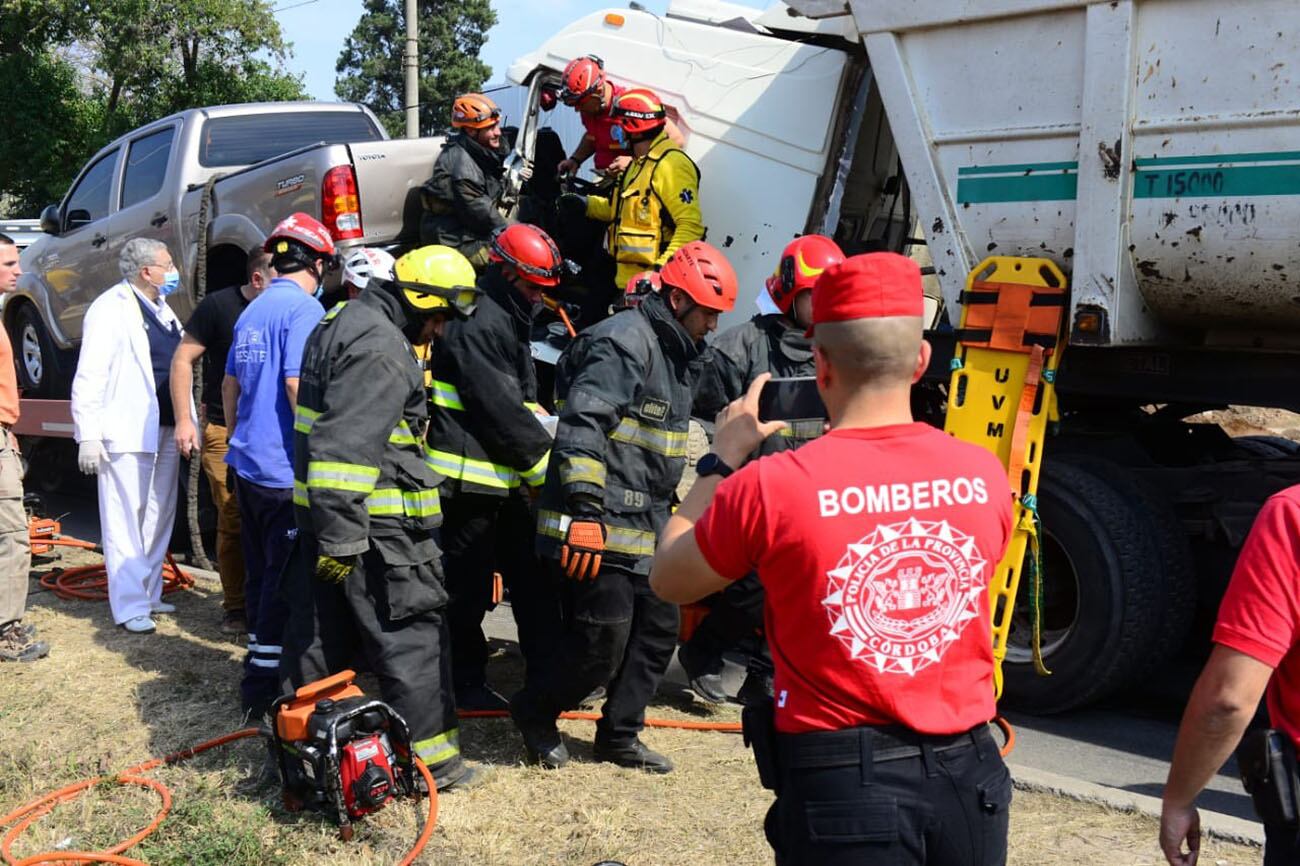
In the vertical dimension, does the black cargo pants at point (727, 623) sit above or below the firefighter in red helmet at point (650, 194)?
below

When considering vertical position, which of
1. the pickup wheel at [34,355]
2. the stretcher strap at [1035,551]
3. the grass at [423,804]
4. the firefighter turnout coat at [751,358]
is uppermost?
the firefighter turnout coat at [751,358]

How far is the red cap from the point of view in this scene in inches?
81.4

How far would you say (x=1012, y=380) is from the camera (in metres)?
4.64

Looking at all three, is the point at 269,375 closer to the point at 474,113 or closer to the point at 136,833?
the point at 136,833

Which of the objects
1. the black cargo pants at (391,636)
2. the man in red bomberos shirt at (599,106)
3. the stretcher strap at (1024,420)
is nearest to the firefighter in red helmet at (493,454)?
the black cargo pants at (391,636)

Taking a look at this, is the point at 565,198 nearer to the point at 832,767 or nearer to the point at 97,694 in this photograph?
the point at 97,694

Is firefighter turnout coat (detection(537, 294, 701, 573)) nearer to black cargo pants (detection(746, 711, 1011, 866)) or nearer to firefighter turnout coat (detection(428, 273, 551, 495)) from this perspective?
firefighter turnout coat (detection(428, 273, 551, 495))

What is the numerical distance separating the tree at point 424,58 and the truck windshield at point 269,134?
38.6 metres

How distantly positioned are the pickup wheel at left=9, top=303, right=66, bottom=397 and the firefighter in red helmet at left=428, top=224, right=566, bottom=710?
5947 millimetres

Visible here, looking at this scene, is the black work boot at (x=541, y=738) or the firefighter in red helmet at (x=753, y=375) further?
the firefighter in red helmet at (x=753, y=375)

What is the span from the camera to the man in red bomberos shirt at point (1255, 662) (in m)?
1.98

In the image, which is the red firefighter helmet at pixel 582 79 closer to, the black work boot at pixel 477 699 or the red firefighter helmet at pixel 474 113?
the red firefighter helmet at pixel 474 113

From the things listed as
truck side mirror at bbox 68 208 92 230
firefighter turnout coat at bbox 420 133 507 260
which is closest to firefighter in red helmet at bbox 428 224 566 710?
firefighter turnout coat at bbox 420 133 507 260

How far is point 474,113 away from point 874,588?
17.8ft
